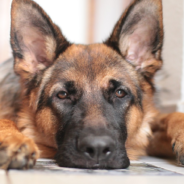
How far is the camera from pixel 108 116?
6.43ft

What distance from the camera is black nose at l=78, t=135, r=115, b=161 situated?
166 cm

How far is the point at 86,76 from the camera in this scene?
2.18 meters

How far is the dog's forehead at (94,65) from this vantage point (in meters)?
A: 2.20

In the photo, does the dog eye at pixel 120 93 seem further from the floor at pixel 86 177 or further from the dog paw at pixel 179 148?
the floor at pixel 86 177

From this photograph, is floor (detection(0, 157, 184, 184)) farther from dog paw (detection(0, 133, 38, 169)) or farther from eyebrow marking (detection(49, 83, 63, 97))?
eyebrow marking (detection(49, 83, 63, 97))

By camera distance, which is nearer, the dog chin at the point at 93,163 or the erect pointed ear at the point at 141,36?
the dog chin at the point at 93,163

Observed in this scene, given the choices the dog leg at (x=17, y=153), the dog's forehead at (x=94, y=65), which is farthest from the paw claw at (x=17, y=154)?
the dog's forehead at (x=94, y=65)

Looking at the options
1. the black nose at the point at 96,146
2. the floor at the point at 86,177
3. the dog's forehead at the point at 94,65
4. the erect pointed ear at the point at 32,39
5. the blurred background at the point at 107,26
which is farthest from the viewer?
the blurred background at the point at 107,26

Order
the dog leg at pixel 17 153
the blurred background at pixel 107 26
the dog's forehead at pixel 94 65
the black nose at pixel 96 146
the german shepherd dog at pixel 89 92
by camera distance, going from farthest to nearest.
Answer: the blurred background at pixel 107 26 → the dog's forehead at pixel 94 65 → the german shepherd dog at pixel 89 92 → the black nose at pixel 96 146 → the dog leg at pixel 17 153

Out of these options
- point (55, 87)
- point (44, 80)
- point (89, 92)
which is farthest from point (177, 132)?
point (44, 80)

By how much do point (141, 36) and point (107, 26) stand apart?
418 centimetres

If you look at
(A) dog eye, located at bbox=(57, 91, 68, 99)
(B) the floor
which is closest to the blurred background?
(A) dog eye, located at bbox=(57, 91, 68, 99)

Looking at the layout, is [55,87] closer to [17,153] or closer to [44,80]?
[44,80]

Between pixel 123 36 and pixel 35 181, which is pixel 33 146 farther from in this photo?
pixel 123 36
